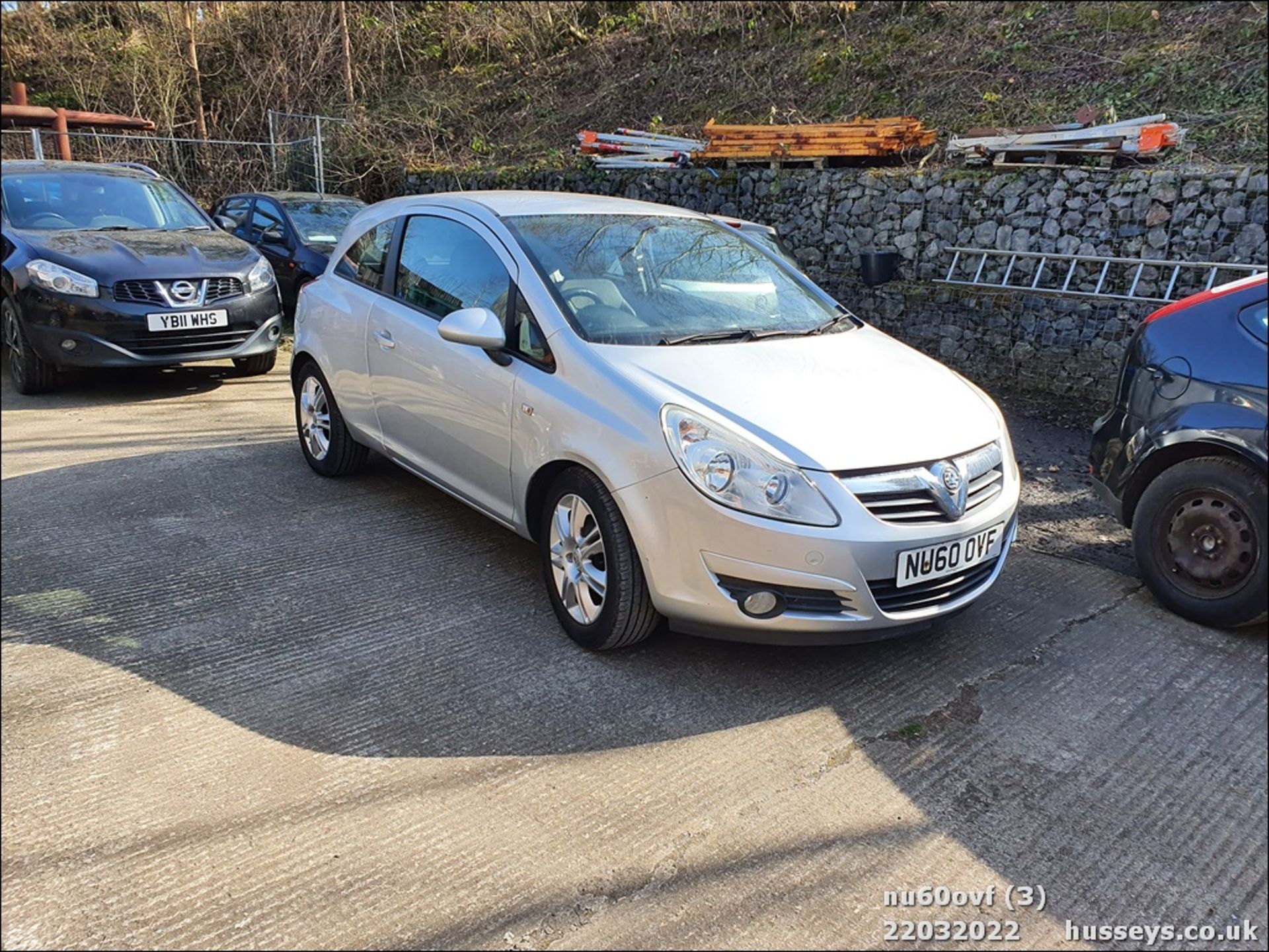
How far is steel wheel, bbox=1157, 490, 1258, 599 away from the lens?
1.60 metres

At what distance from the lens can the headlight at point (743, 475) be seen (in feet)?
10.0

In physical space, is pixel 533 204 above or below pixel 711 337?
above

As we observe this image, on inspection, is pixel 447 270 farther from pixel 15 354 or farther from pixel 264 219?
pixel 264 219

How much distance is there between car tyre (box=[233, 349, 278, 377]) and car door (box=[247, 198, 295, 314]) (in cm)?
267

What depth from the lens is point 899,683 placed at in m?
3.34

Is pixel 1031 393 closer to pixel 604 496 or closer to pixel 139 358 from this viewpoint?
pixel 604 496

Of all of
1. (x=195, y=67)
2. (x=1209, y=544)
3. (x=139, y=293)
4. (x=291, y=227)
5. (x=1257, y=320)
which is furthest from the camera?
(x=195, y=67)

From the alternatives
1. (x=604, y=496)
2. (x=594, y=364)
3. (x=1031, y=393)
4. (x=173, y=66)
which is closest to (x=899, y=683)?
(x=604, y=496)

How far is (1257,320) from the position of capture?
1.66 m

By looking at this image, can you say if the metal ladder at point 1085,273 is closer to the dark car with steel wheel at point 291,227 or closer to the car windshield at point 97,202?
the dark car with steel wheel at point 291,227

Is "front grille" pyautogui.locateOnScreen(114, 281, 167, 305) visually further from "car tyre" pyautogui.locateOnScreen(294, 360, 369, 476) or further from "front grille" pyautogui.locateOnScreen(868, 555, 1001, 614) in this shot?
"front grille" pyautogui.locateOnScreen(868, 555, 1001, 614)

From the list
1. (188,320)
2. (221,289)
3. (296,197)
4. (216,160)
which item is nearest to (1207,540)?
(188,320)

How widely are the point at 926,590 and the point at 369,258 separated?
333cm

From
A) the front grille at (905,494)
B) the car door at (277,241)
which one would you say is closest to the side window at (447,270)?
the front grille at (905,494)
